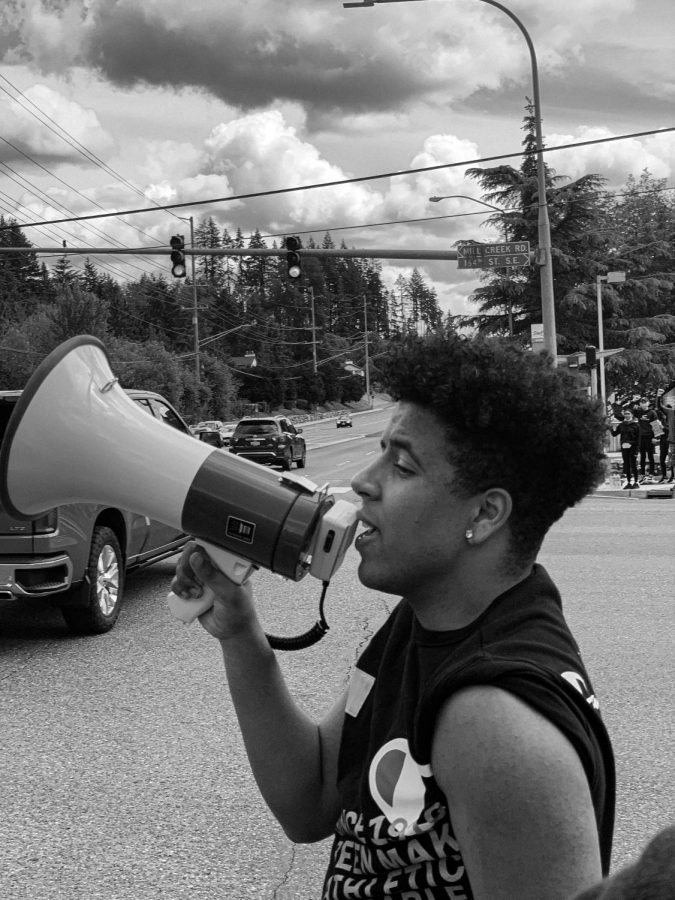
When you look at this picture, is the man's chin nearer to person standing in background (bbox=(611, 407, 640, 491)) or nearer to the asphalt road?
the asphalt road

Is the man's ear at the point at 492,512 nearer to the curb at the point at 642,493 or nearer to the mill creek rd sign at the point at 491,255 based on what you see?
the curb at the point at 642,493

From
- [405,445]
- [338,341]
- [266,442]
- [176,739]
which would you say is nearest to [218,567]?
[405,445]

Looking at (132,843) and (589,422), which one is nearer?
(589,422)

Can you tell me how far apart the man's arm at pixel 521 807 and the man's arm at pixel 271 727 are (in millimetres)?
625

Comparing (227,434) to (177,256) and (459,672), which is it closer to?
(177,256)

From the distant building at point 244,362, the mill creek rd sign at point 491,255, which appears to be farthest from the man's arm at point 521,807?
the distant building at point 244,362

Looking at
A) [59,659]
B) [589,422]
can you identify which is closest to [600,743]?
[589,422]

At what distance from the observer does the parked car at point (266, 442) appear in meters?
28.6

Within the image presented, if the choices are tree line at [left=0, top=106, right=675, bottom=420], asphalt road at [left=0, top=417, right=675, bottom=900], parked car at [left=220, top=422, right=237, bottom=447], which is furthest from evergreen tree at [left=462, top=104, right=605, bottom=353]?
asphalt road at [left=0, top=417, right=675, bottom=900]

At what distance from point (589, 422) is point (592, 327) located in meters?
44.4

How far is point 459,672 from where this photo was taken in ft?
4.07

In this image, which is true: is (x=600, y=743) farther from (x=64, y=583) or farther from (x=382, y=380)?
(x=64, y=583)

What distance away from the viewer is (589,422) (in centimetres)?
148

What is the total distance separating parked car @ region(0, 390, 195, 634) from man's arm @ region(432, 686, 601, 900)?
16.4 feet
